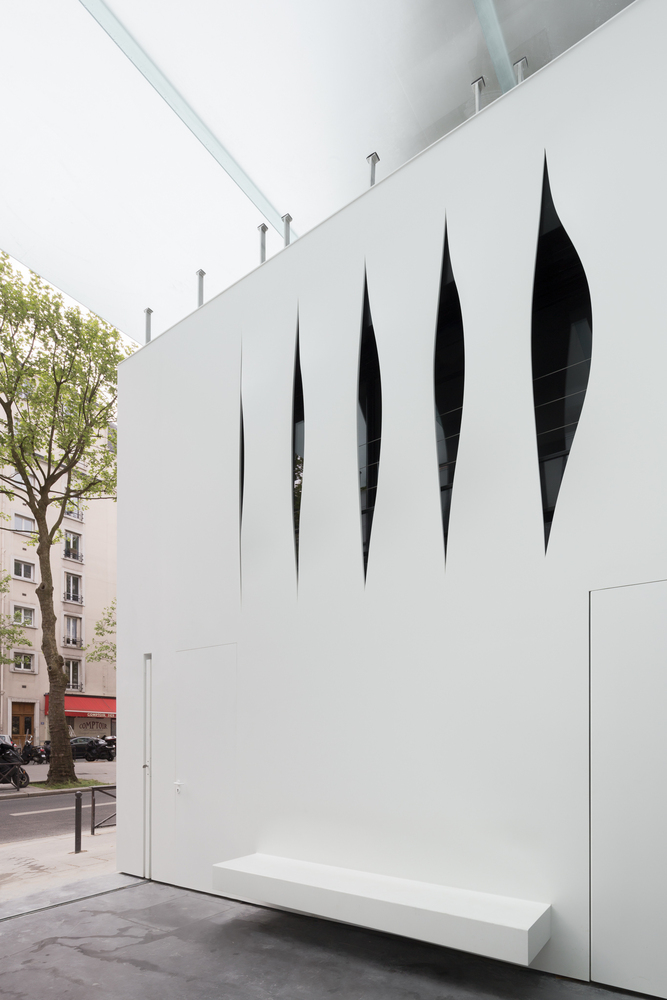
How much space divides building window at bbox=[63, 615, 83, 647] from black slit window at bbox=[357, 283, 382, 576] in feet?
96.7

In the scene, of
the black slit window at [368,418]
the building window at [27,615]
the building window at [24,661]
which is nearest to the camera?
the black slit window at [368,418]

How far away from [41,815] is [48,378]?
32.8 feet

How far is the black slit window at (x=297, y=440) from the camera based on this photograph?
20.3ft

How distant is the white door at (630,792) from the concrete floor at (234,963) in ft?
0.99

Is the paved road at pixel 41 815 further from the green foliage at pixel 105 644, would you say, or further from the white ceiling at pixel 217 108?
the green foliage at pixel 105 644

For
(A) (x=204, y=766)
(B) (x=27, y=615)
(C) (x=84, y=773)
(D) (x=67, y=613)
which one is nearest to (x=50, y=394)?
(C) (x=84, y=773)

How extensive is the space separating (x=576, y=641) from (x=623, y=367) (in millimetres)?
1689

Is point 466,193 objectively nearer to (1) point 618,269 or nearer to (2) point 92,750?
(1) point 618,269

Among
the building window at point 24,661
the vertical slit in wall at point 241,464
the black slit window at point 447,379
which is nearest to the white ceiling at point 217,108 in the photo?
the black slit window at point 447,379

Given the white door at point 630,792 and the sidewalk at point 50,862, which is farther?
the sidewalk at point 50,862

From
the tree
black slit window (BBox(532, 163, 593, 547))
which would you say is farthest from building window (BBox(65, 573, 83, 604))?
black slit window (BBox(532, 163, 593, 547))

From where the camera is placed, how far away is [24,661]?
2875 cm

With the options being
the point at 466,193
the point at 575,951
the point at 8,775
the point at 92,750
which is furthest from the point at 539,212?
the point at 92,750

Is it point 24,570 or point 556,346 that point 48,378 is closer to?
point 556,346
